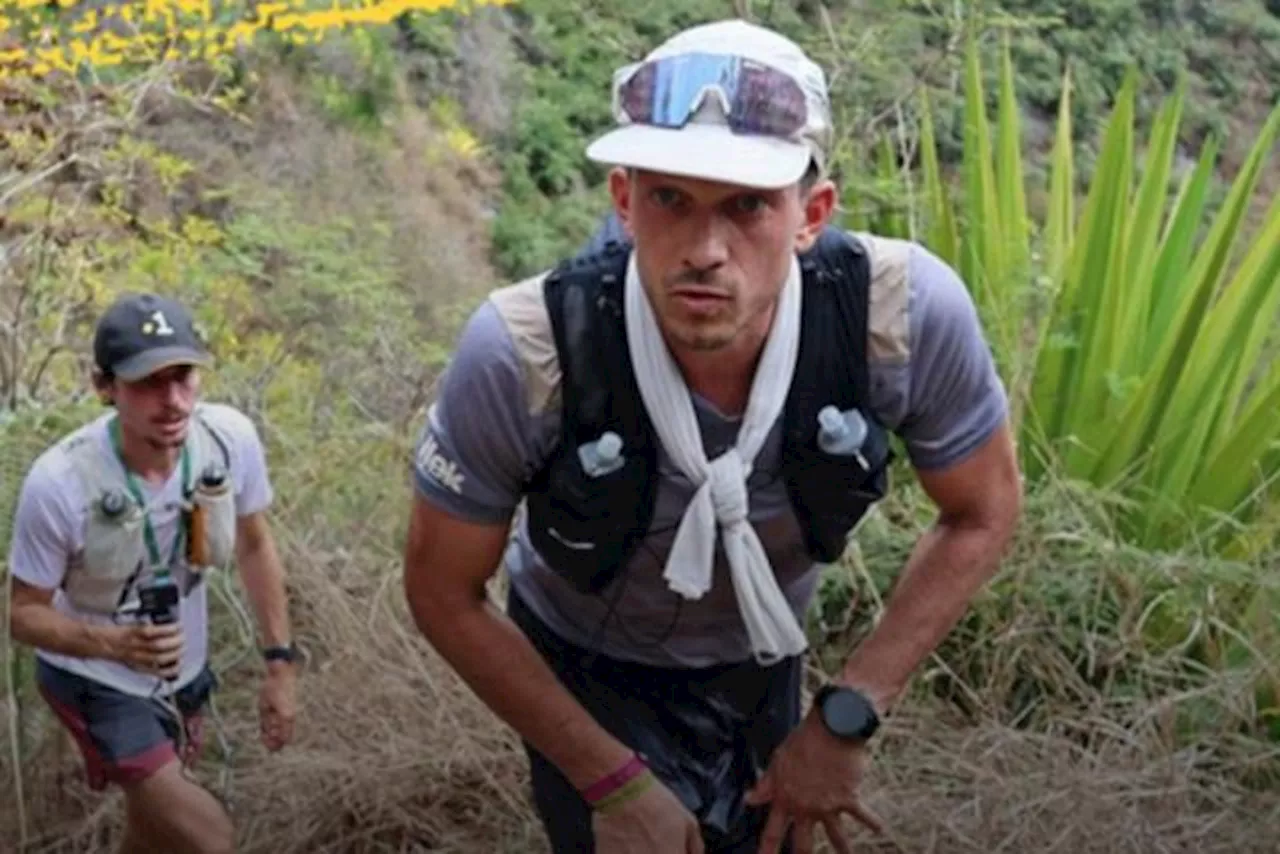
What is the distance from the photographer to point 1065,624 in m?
4.39

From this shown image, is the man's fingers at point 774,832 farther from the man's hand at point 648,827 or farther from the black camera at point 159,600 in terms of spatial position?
the black camera at point 159,600

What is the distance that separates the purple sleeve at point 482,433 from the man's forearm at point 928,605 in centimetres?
52

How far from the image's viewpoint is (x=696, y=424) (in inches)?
104

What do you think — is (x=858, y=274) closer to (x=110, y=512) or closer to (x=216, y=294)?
(x=110, y=512)

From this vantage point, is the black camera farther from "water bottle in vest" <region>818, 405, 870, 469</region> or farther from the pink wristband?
"water bottle in vest" <region>818, 405, 870, 469</region>

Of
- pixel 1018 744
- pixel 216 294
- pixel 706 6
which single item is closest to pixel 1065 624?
pixel 1018 744

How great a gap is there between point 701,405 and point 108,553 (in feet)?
5.58

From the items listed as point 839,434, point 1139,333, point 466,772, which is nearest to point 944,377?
point 839,434

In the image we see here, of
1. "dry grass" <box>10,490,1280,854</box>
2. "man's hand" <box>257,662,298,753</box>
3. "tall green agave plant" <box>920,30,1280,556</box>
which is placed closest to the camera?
"dry grass" <box>10,490,1280,854</box>

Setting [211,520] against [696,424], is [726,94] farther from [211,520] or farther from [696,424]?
[211,520]

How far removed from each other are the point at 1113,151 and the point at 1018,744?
1.76 m

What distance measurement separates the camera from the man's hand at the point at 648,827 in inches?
113

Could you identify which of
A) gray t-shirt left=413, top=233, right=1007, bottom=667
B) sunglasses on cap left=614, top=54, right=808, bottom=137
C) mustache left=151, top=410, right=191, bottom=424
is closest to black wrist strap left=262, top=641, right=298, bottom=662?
mustache left=151, top=410, right=191, bottom=424

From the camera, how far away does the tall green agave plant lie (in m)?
4.84
